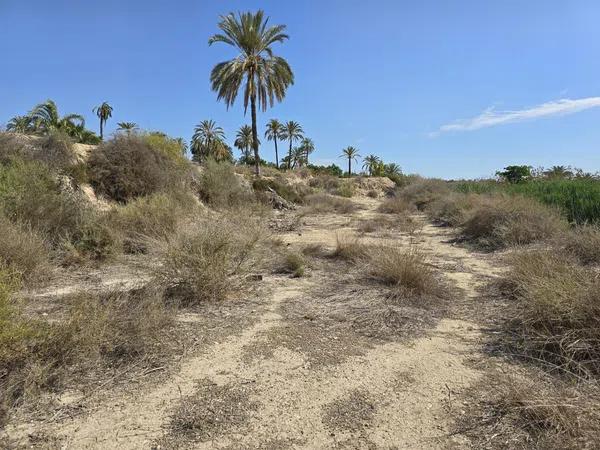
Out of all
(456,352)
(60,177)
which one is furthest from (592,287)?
(60,177)

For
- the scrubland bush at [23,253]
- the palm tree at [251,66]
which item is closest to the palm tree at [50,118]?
the palm tree at [251,66]

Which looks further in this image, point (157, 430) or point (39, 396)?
point (39, 396)

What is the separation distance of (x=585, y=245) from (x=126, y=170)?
14.0 meters

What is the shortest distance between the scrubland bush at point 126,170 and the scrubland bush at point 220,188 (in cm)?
328

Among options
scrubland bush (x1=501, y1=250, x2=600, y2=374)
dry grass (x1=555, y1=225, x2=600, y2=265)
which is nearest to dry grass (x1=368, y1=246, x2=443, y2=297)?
scrubland bush (x1=501, y1=250, x2=600, y2=374)

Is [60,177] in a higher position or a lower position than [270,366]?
higher

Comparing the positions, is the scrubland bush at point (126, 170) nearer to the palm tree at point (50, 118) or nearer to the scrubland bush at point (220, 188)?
the scrubland bush at point (220, 188)

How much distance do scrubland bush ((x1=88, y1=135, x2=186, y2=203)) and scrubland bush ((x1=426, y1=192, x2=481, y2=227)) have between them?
11.3m

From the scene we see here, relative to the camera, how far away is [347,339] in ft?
16.3

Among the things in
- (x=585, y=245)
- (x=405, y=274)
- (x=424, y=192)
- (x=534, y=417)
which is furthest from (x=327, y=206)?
(x=534, y=417)

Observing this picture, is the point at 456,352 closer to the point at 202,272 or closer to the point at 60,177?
the point at 202,272

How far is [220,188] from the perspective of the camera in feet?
66.9

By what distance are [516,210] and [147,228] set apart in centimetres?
1033

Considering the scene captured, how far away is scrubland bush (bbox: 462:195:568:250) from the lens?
37.0 ft
